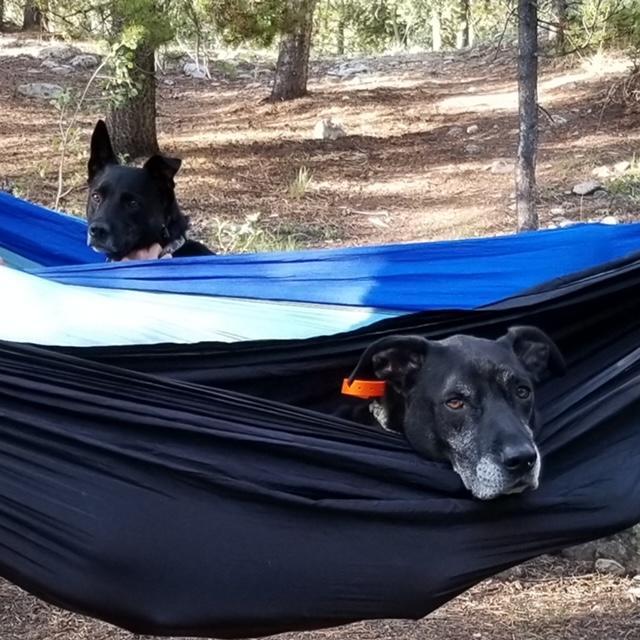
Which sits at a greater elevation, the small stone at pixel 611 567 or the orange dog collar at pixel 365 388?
the orange dog collar at pixel 365 388

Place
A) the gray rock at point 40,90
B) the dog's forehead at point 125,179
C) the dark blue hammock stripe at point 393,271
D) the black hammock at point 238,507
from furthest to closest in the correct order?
the gray rock at point 40,90 < the dog's forehead at point 125,179 < the dark blue hammock stripe at point 393,271 < the black hammock at point 238,507

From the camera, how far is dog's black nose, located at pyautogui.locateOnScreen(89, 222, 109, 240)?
2.99 metres

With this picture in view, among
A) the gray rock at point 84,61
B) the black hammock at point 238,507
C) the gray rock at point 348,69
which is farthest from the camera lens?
the gray rock at point 348,69

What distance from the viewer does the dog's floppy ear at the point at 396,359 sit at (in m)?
2.08

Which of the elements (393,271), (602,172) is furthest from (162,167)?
(602,172)

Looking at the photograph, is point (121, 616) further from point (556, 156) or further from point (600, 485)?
point (556, 156)

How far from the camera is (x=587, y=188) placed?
6.62 m

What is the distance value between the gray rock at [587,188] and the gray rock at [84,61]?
6.34m

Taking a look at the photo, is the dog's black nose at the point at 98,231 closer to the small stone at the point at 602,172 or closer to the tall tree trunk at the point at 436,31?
the small stone at the point at 602,172

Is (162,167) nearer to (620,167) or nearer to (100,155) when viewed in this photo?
(100,155)

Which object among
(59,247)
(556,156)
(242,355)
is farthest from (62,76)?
(242,355)

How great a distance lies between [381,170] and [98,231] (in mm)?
5023

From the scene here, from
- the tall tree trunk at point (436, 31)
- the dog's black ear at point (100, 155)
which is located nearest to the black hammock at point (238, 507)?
the dog's black ear at point (100, 155)

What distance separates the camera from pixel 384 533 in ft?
6.21
